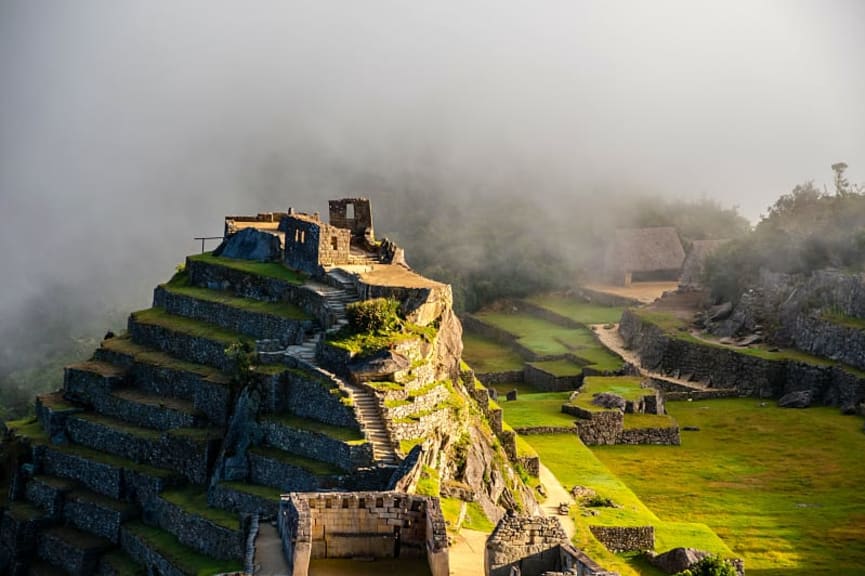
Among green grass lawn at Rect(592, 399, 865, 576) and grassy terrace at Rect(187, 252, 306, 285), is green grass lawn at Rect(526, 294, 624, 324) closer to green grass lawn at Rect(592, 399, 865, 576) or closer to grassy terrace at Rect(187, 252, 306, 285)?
green grass lawn at Rect(592, 399, 865, 576)

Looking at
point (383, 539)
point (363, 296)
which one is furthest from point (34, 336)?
point (383, 539)

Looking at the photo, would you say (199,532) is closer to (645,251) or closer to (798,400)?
(798,400)

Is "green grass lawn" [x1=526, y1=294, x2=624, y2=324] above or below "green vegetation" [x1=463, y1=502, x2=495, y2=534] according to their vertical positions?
above

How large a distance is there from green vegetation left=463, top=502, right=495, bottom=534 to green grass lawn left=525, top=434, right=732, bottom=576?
14.5 ft

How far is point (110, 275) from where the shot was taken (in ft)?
371

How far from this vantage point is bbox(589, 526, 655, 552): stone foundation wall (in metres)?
53.0

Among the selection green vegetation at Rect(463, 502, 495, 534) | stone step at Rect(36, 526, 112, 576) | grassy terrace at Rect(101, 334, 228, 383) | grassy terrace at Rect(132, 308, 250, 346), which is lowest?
stone step at Rect(36, 526, 112, 576)

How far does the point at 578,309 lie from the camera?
113750mm

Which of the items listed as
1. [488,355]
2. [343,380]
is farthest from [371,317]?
[488,355]

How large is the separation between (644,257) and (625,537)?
229 feet

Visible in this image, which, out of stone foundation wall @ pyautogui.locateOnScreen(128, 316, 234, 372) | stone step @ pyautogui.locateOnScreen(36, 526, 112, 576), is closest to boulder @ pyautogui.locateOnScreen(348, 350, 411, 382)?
stone foundation wall @ pyautogui.locateOnScreen(128, 316, 234, 372)

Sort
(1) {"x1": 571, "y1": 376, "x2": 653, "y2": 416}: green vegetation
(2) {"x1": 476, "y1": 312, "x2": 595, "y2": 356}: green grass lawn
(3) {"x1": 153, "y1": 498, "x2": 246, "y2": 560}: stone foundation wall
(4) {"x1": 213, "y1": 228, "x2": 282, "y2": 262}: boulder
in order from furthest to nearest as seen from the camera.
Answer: (2) {"x1": 476, "y1": 312, "x2": 595, "y2": 356}: green grass lawn
(1) {"x1": 571, "y1": 376, "x2": 653, "y2": 416}: green vegetation
(4) {"x1": 213, "y1": 228, "x2": 282, "y2": 262}: boulder
(3) {"x1": 153, "y1": 498, "x2": 246, "y2": 560}: stone foundation wall

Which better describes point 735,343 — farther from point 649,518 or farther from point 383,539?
point 383,539

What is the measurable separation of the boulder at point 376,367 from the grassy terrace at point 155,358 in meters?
6.14
